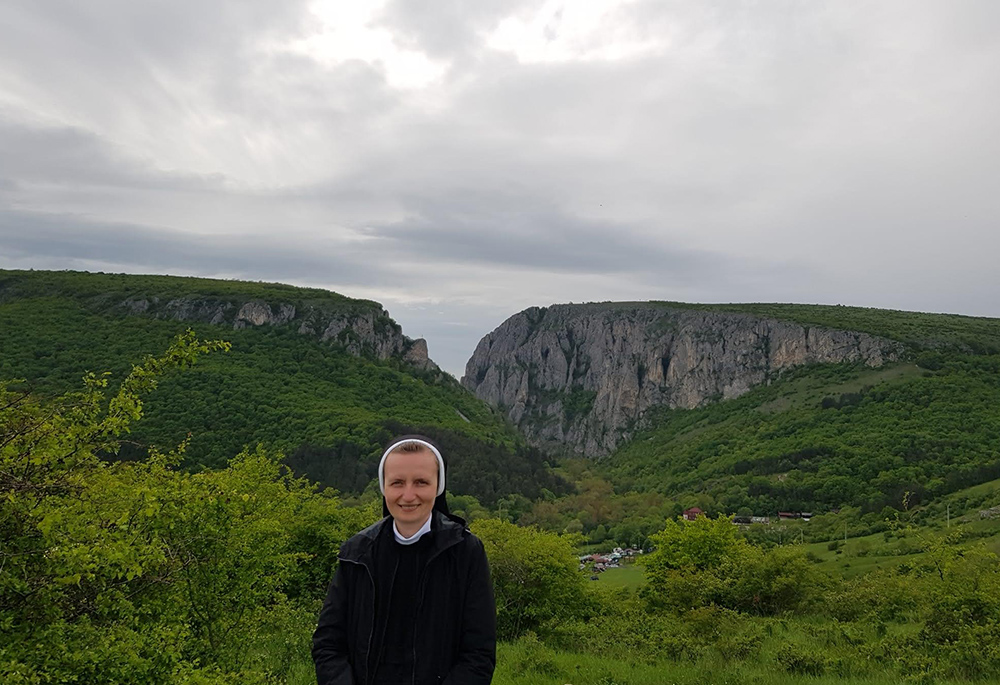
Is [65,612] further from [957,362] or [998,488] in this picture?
[957,362]

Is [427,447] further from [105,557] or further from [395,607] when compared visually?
[105,557]

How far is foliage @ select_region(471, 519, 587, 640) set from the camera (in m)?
19.5

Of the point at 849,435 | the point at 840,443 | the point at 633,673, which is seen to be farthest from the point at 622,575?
the point at 849,435

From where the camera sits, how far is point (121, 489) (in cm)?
651

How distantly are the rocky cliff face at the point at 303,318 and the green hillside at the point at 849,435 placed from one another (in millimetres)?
69296

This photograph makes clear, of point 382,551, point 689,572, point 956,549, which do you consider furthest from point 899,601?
point 382,551

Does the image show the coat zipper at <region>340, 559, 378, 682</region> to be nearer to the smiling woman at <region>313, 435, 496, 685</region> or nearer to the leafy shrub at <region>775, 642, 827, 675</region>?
the smiling woman at <region>313, 435, 496, 685</region>

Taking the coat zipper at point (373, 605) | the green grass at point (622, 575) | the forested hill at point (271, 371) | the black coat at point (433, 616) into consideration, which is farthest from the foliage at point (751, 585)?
the forested hill at point (271, 371)

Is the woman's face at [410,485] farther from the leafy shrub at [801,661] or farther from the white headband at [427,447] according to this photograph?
the leafy shrub at [801,661]

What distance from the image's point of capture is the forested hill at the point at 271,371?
74688 mm

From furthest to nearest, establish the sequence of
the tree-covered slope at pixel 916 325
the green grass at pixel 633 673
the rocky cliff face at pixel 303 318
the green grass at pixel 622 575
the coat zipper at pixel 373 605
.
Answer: the tree-covered slope at pixel 916 325, the rocky cliff face at pixel 303 318, the green grass at pixel 622 575, the green grass at pixel 633 673, the coat zipper at pixel 373 605

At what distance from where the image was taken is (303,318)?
127438 mm

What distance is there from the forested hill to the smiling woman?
61201 millimetres

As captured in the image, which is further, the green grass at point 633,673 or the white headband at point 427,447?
the green grass at point 633,673
